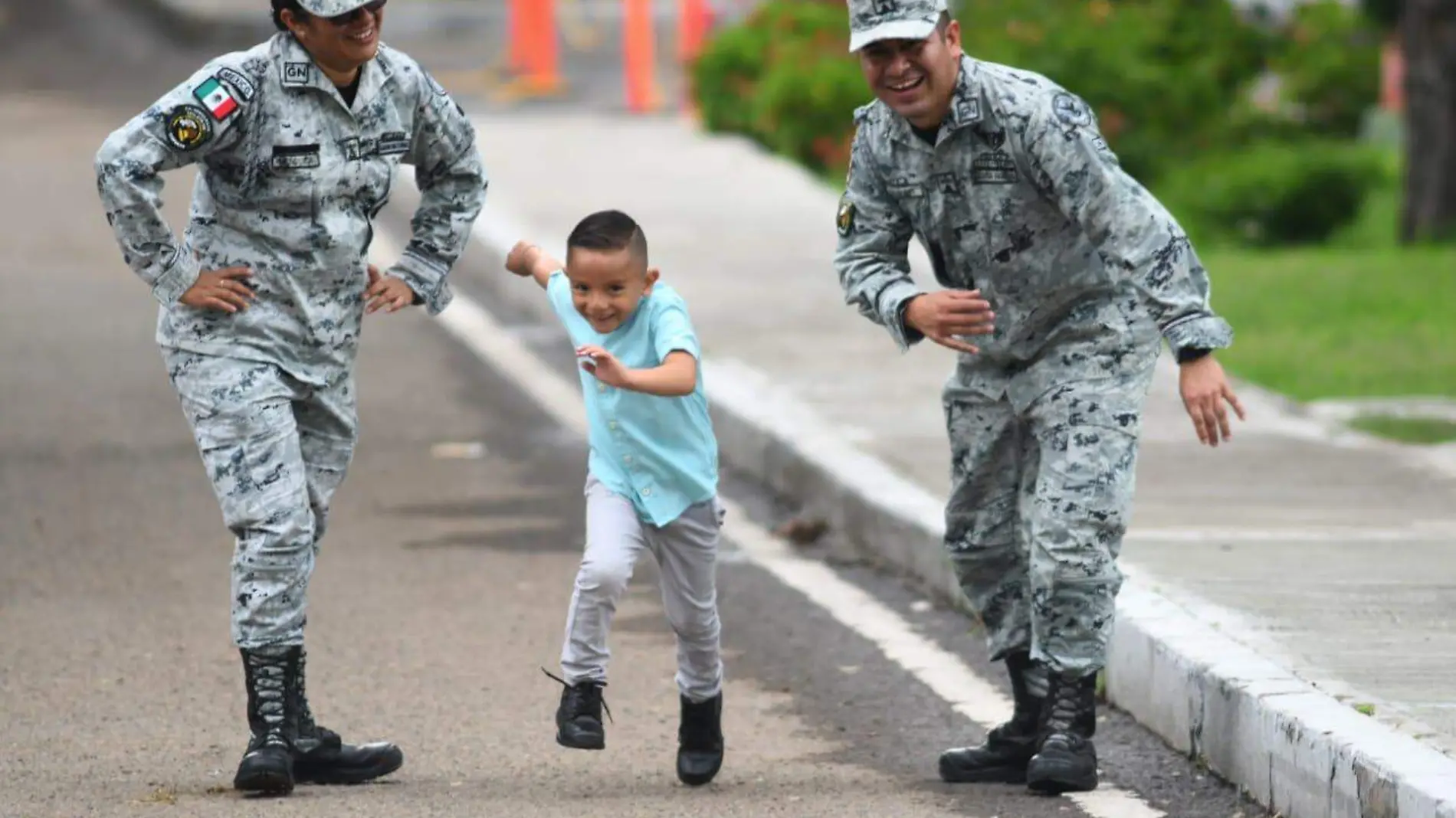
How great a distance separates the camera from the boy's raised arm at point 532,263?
20.0 ft

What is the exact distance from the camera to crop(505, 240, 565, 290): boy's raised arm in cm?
609

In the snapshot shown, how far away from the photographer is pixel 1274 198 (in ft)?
60.4

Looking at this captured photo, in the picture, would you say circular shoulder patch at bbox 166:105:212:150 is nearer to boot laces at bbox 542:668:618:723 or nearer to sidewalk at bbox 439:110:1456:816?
boot laces at bbox 542:668:618:723

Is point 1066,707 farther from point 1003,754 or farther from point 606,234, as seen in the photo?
point 606,234

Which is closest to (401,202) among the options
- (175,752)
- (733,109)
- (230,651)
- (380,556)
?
(733,109)

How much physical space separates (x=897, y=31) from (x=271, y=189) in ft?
4.43

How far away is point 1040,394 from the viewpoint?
19.2 ft

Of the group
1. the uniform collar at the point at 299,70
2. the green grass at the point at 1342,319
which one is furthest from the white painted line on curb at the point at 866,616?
the green grass at the point at 1342,319

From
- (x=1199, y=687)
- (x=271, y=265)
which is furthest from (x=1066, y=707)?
(x=271, y=265)

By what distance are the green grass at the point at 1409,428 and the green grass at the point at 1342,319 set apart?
73 centimetres

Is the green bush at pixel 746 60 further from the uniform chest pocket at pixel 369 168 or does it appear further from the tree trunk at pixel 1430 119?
the uniform chest pocket at pixel 369 168

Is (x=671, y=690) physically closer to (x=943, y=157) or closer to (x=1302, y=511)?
(x=943, y=157)

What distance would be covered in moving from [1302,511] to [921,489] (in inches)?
47.8

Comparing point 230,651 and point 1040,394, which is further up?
point 1040,394
